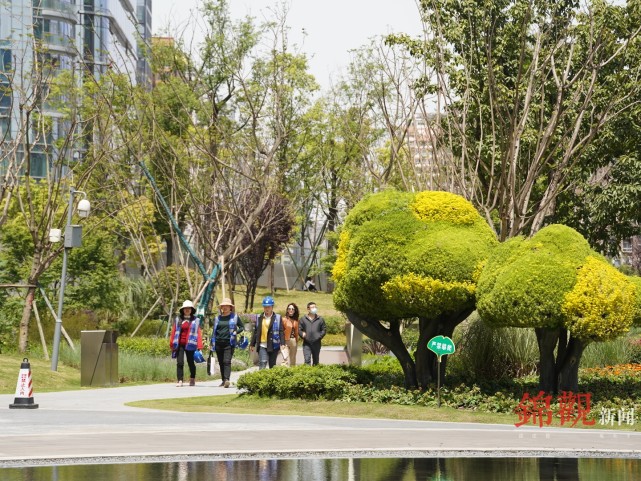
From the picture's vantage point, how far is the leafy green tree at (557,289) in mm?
16141

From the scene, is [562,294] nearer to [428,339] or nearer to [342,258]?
[428,339]

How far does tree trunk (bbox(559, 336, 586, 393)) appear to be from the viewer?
1756 centimetres

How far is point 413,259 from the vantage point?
1709 cm

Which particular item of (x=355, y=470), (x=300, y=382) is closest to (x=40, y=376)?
(x=300, y=382)

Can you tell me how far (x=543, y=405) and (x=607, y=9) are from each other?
18426 mm

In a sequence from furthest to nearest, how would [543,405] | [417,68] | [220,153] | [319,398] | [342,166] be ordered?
[342,166] → [220,153] → [417,68] → [319,398] → [543,405]

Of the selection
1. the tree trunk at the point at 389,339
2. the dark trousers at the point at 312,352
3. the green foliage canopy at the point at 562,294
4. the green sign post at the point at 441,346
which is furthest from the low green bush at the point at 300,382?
the dark trousers at the point at 312,352

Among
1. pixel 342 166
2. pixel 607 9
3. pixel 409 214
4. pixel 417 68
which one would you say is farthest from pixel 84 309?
pixel 342 166

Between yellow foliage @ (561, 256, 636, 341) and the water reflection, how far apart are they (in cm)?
462

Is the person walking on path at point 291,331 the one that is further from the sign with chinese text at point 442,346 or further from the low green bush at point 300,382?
the sign with chinese text at point 442,346

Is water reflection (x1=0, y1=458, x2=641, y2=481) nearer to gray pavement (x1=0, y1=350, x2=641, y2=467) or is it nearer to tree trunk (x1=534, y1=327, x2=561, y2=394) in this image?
gray pavement (x1=0, y1=350, x2=641, y2=467)

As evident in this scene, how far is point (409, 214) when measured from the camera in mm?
17641

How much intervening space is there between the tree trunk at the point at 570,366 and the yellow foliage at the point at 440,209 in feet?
7.85

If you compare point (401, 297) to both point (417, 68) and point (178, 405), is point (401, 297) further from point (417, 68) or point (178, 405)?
point (417, 68)
